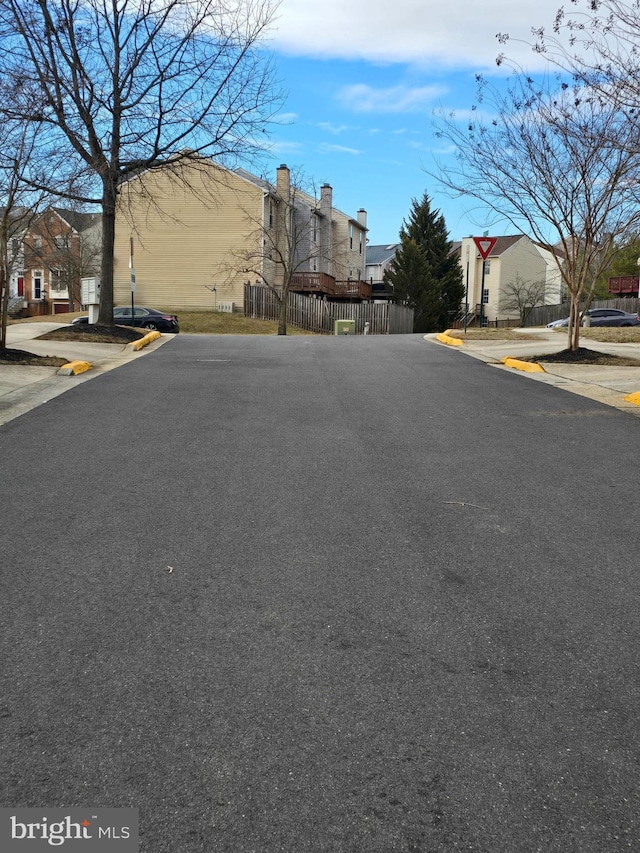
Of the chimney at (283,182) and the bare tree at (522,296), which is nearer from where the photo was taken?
the chimney at (283,182)

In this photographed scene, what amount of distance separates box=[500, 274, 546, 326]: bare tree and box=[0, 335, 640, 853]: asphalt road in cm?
5617

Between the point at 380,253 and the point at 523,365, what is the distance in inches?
2368

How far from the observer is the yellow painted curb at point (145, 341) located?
18188mm

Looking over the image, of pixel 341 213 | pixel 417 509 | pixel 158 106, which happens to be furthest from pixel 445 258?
pixel 417 509

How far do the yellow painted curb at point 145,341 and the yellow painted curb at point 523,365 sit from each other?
349 inches

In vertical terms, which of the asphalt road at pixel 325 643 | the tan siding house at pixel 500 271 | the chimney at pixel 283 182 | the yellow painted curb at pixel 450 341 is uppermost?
the chimney at pixel 283 182

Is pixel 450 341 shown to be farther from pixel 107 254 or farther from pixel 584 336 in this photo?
pixel 107 254

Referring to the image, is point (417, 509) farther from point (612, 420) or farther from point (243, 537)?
point (612, 420)

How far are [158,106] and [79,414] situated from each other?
44.5 ft

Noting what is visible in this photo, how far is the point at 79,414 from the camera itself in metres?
9.00

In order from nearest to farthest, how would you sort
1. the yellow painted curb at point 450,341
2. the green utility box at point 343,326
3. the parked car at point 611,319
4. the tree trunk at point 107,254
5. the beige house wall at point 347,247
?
the tree trunk at point 107,254 → the yellow painted curb at point 450,341 → the green utility box at point 343,326 → the parked car at point 611,319 → the beige house wall at point 347,247

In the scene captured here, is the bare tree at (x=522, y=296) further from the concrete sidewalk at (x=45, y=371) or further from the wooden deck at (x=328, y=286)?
the concrete sidewalk at (x=45, y=371)

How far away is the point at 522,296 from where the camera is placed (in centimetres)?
6506

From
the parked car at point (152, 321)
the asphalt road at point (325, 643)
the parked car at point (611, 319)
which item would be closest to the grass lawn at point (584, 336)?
the parked car at point (152, 321)
